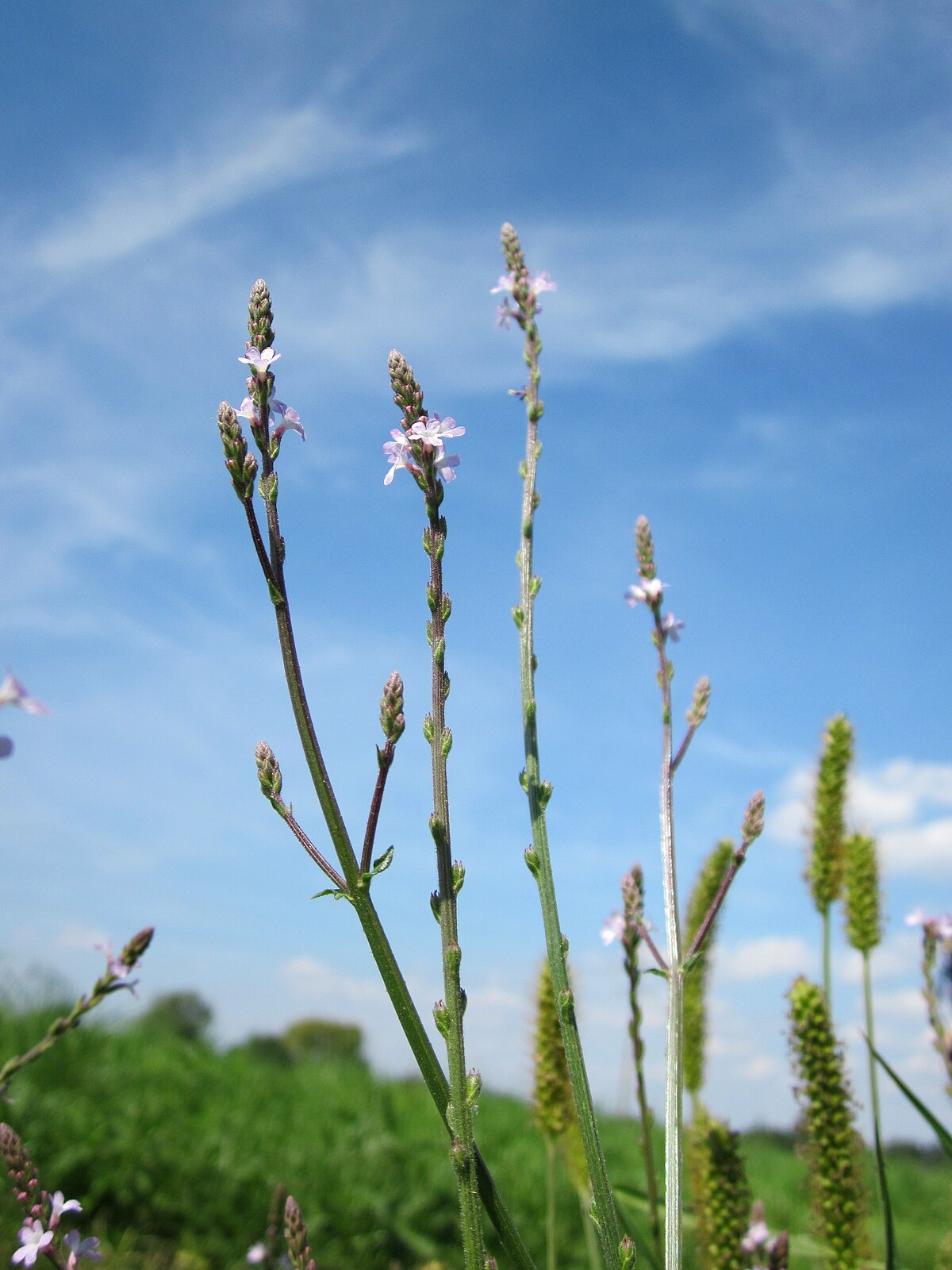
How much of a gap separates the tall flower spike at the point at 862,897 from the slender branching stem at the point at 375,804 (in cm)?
462

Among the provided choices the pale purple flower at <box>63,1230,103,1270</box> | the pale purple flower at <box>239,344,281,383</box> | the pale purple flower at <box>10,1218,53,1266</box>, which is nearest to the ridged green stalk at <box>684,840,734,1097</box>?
the pale purple flower at <box>63,1230,103,1270</box>

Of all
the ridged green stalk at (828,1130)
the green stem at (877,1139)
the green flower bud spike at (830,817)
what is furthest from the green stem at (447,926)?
the green flower bud spike at (830,817)

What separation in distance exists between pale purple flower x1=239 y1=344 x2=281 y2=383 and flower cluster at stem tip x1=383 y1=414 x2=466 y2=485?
0.87 feet

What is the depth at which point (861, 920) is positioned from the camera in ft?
18.5

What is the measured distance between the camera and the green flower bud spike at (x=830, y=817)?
220 inches

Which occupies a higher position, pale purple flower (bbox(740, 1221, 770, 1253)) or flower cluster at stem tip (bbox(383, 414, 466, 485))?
flower cluster at stem tip (bbox(383, 414, 466, 485))

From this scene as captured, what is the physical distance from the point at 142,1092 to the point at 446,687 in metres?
6.96

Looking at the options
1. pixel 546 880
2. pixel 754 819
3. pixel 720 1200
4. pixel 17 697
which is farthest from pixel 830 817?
pixel 17 697

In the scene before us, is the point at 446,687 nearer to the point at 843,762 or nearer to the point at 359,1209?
the point at 843,762

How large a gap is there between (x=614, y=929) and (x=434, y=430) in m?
1.42

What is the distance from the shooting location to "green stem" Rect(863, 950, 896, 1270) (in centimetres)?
270

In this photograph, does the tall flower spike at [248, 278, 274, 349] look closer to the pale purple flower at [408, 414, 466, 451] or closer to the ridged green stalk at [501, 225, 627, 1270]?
the pale purple flower at [408, 414, 466, 451]

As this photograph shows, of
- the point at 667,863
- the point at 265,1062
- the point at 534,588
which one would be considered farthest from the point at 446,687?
the point at 265,1062

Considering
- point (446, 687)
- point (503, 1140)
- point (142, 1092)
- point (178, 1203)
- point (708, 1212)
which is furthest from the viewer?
point (503, 1140)
